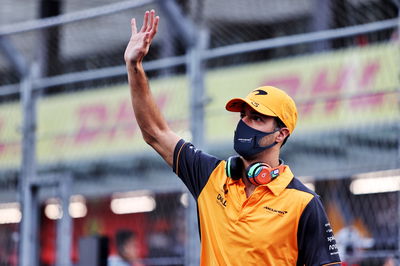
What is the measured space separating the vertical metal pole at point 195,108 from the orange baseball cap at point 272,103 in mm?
2517

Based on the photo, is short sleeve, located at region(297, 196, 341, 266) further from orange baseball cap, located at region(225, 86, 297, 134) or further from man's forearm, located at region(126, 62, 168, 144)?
man's forearm, located at region(126, 62, 168, 144)

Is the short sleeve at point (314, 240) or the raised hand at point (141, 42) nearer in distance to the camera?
the short sleeve at point (314, 240)

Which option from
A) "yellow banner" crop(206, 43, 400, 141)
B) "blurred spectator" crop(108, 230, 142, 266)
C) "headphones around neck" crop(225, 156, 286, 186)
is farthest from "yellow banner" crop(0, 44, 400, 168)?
"headphones around neck" crop(225, 156, 286, 186)

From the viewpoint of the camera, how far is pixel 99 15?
7.28 meters

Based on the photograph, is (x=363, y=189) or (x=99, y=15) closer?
(x=363, y=189)

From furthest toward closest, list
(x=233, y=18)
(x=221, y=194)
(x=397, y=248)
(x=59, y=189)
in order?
(x=233, y=18) → (x=59, y=189) → (x=397, y=248) → (x=221, y=194)

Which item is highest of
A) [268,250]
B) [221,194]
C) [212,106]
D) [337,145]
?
[212,106]

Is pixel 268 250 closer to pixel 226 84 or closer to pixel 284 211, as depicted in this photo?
pixel 284 211

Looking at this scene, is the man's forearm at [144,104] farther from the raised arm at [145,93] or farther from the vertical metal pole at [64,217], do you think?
the vertical metal pole at [64,217]

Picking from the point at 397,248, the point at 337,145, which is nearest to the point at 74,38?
the point at 337,145

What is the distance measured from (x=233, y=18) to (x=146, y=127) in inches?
140

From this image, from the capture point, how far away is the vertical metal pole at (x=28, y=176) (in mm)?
7502

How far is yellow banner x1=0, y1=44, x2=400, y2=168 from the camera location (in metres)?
6.70

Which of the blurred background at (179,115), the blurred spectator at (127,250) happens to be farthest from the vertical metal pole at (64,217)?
the blurred spectator at (127,250)
